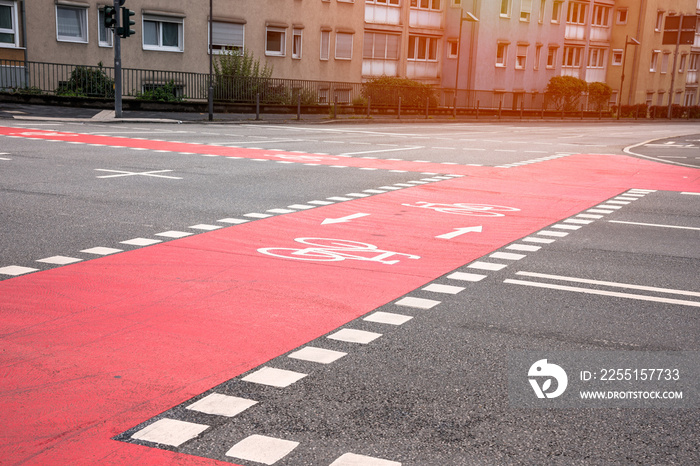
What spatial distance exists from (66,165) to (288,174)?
393 centimetres

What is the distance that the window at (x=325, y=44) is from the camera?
48.5 metres

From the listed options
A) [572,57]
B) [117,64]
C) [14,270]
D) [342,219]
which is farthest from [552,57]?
[14,270]

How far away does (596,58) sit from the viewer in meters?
71.1

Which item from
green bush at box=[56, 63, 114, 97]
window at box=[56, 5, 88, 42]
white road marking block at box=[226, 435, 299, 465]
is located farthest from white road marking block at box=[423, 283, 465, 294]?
window at box=[56, 5, 88, 42]

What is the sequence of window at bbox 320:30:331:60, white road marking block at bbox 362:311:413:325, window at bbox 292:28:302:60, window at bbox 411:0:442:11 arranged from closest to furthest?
1. white road marking block at bbox 362:311:413:325
2. window at bbox 292:28:302:60
3. window at bbox 320:30:331:60
4. window at bbox 411:0:442:11

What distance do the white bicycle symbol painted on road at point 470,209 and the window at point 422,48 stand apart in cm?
4568

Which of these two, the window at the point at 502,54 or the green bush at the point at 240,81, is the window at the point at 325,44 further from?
the window at the point at 502,54

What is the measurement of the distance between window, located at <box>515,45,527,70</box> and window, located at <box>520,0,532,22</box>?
6.89 ft

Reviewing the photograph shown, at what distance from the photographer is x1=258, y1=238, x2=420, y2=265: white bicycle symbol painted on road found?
24.9 ft

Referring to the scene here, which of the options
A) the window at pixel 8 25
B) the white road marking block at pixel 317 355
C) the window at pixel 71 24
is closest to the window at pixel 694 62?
the window at pixel 71 24

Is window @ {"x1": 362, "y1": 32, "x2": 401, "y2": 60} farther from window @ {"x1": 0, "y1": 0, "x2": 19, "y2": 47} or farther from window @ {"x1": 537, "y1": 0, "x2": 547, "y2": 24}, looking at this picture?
window @ {"x1": 0, "y1": 0, "x2": 19, "y2": 47}

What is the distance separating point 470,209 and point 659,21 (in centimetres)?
Result: 7453

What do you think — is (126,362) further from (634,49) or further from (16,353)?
(634,49)

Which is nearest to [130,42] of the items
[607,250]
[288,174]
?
[288,174]
